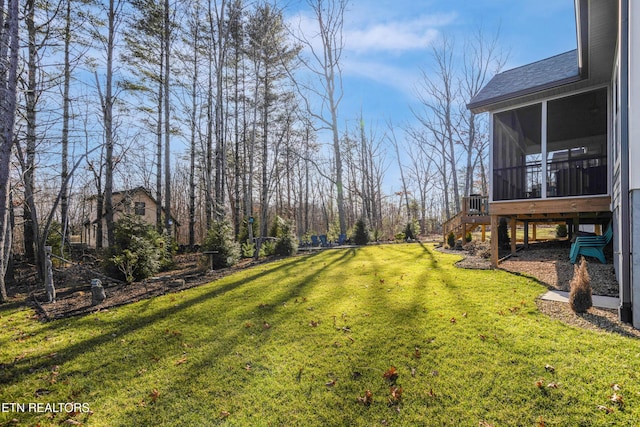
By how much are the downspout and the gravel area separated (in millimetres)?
308

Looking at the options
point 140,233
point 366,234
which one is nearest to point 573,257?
point 366,234

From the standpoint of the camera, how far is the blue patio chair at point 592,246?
6859 mm

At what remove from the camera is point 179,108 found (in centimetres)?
1503

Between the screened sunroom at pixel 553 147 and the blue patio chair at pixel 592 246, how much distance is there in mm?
1210

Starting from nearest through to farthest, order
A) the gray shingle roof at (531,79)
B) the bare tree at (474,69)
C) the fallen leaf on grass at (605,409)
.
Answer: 1. the fallen leaf on grass at (605,409)
2. the gray shingle roof at (531,79)
3. the bare tree at (474,69)

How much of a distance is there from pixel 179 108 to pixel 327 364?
1577cm

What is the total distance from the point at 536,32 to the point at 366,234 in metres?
11.5

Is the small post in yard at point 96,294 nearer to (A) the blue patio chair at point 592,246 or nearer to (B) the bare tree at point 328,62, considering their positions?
(A) the blue patio chair at point 592,246

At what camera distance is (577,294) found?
13.6 ft

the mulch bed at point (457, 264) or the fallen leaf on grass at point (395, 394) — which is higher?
the mulch bed at point (457, 264)

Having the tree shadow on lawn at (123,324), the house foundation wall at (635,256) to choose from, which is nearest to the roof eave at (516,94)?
the house foundation wall at (635,256)

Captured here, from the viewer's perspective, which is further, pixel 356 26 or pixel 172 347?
pixel 356 26

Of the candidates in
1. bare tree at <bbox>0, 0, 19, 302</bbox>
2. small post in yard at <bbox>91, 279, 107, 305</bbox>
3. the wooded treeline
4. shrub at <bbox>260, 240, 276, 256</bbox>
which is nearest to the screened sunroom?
the wooded treeline

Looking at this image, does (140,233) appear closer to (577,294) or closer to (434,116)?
(577,294)
